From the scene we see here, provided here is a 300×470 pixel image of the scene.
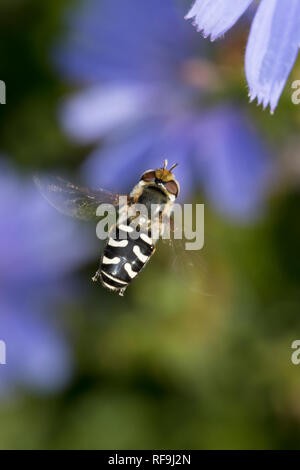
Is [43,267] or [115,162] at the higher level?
[115,162]

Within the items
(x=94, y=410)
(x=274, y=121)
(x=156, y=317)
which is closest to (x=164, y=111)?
(x=274, y=121)

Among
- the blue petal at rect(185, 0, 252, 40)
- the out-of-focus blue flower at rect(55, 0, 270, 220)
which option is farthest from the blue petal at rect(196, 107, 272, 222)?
the blue petal at rect(185, 0, 252, 40)

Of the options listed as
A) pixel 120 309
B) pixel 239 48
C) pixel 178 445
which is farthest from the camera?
pixel 120 309

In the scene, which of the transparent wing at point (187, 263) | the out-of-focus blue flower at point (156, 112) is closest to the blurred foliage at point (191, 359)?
the out-of-focus blue flower at point (156, 112)

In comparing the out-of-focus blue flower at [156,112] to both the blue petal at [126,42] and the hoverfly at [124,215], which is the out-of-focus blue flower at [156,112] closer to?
the blue petal at [126,42]

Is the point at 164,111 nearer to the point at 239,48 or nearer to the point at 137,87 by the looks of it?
the point at 137,87

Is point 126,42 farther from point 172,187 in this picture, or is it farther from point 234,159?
point 172,187
